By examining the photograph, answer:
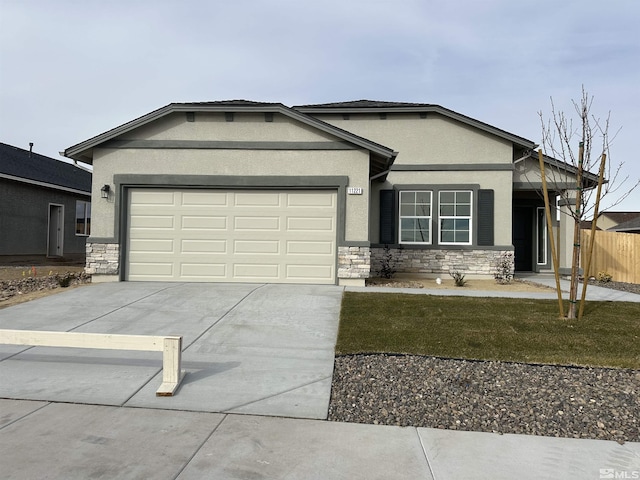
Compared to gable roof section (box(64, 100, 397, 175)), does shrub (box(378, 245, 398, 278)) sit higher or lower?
lower

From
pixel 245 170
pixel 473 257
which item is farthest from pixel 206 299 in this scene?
pixel 473 257

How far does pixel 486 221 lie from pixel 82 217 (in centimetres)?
1812

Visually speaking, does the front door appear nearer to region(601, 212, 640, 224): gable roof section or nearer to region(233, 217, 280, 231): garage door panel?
region(233, 217, 280, 231): garage door panel

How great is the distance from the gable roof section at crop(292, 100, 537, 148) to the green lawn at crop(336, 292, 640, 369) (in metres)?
5.99

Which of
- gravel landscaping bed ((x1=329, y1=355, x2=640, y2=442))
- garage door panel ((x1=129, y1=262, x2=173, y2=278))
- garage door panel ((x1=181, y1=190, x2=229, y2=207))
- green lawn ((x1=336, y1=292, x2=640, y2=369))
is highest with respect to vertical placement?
garage door panel ((x1=181, y1=190, x2=229, y2=207))

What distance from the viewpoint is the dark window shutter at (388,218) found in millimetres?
13141

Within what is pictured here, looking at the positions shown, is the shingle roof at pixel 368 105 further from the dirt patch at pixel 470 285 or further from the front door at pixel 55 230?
the front door at pixel 55 230

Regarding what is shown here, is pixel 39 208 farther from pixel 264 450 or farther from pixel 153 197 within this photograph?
pixel 264 450

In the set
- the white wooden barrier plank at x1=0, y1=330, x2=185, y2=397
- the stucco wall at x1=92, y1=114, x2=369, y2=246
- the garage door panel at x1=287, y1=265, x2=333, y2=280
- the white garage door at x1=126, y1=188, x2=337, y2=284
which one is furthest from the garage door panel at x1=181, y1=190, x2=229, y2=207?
the white wooden barrier plank at x1=0, y1=330, x2=185, y2=397

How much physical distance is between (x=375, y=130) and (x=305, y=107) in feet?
8.36

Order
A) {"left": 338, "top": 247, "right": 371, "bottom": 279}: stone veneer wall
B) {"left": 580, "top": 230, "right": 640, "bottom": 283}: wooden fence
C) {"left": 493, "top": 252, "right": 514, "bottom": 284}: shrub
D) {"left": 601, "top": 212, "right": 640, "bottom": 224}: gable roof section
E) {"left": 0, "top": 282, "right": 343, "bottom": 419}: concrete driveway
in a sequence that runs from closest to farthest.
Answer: {"left": 0, "top": 282, "right": 343, "bottom": 419}: concrete driveway < {"left": 338, "top": 247, "right": 371, "bottom": 279}: stone veneer wall < {"left": 493, "top": 252, "right": 514, "bottom": 284}: shrub < {"left": 580, "top": 230, "right": 640, "bottom": 283}: wooden fence < {"left": 601, "top": 212, "right": 640, "bottom": 224}: gable roof section

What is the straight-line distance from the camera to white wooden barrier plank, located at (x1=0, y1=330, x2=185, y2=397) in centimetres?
445

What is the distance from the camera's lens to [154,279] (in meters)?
10.7

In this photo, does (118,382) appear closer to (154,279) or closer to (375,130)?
(154,279)
